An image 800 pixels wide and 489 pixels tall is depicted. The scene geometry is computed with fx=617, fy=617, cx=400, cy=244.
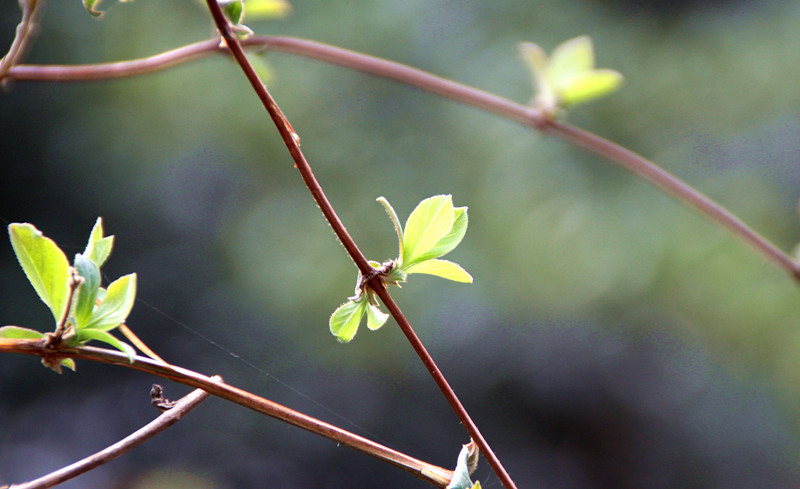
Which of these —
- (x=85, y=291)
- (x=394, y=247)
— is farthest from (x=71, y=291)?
(x=394, y=247)

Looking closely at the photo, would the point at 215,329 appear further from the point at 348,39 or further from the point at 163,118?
the point at 348,39

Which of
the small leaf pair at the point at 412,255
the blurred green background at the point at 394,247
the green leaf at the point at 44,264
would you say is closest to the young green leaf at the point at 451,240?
the small leaf pair at the point at 412,255

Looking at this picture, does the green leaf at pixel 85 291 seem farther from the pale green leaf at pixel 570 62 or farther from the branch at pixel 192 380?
the pale green leaf at pixel 570 62

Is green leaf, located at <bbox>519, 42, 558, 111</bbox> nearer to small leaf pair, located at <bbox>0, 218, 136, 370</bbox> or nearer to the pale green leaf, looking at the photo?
the pale green leaf

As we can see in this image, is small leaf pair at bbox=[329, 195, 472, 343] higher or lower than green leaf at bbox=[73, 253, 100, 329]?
higher

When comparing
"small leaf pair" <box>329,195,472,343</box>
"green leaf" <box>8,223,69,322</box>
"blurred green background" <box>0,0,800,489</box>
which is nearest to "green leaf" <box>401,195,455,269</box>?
"small leaf pair" <box>329,195,472,343</box>

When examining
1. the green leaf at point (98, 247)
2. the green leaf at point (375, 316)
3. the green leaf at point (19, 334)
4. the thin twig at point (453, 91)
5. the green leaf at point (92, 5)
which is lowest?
the green leaf at point (19, 334)

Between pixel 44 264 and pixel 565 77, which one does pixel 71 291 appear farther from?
pixel 565 77
